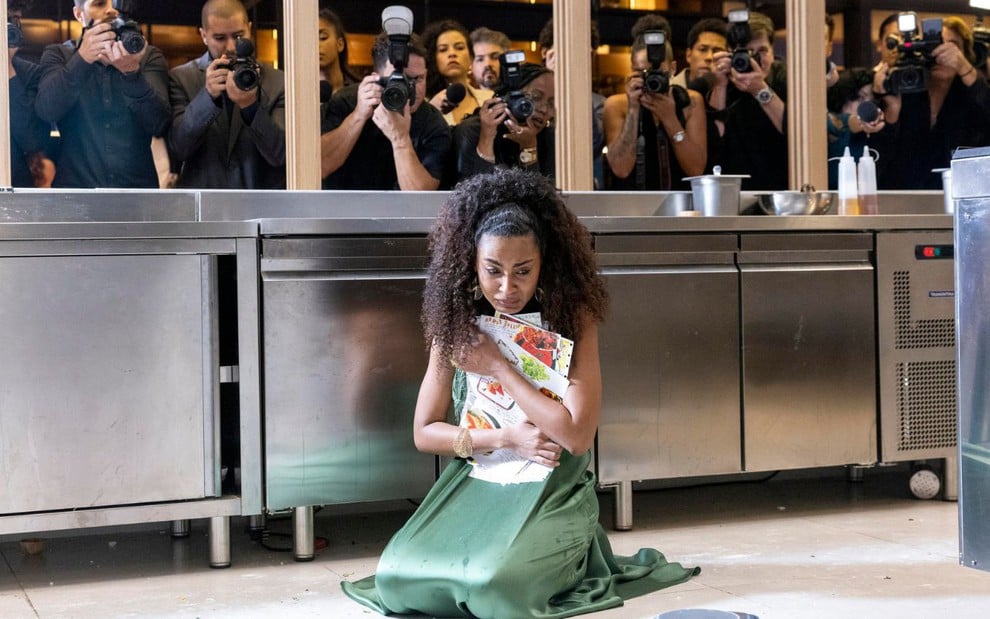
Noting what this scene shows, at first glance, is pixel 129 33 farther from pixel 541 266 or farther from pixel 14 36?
pixel 541 266

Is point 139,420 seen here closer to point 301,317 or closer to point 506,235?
point 301,317

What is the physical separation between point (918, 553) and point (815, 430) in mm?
585

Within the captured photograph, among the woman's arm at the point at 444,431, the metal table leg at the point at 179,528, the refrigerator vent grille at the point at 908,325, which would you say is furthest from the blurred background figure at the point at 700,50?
the metal table leg at the point at 179,528

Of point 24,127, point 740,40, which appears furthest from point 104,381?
point 740,40

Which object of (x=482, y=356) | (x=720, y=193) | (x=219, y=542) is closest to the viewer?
(x=482, y=356)

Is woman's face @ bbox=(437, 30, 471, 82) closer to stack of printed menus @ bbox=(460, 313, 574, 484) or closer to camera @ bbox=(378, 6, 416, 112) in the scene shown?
camera @ bbox=(378, 6, 416, 112)

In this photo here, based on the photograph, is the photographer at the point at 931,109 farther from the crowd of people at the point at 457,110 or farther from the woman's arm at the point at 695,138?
the woman's arm at the point at 695,138

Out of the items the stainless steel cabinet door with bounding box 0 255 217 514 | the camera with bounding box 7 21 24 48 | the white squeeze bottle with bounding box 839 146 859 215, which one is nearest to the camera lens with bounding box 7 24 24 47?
the camera with bounding box 7 21 24 48

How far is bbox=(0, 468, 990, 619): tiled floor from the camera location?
250 cm

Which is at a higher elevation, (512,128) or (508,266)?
(512,128)

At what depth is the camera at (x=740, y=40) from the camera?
157 inches

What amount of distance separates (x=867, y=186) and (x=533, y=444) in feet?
6.21

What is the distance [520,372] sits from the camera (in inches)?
103

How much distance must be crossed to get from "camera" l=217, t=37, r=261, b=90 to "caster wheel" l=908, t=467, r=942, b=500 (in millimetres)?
2334
